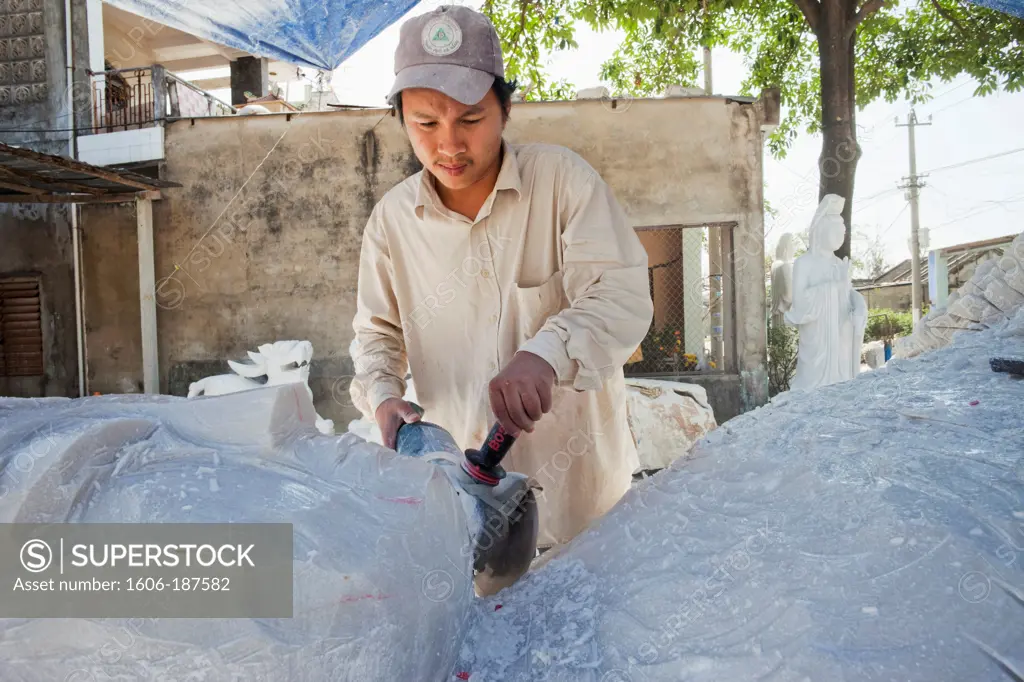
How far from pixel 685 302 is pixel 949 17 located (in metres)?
5.04

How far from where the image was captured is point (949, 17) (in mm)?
7359

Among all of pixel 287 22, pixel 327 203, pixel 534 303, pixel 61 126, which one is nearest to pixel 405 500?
pixel 534 303

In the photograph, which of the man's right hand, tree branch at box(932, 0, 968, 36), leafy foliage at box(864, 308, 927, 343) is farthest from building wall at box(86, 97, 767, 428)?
leafy foliage at box(864, 308, 927, 343)

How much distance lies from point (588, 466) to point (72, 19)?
32.7 feet

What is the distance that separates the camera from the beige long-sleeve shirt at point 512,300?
1.72 meters

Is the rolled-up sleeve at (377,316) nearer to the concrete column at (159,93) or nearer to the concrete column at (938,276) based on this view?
the concrete column at (159,93)

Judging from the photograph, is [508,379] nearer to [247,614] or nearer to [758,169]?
[247,614]

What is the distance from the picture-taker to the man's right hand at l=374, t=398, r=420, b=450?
1524 mm

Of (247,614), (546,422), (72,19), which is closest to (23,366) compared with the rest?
(72,19)

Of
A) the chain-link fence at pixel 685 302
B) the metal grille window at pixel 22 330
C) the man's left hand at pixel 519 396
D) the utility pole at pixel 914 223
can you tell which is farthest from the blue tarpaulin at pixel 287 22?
the utility pole at pixel 914 223

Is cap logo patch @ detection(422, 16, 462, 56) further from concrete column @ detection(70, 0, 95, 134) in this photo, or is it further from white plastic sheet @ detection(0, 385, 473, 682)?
concrete column @ detection(70, 0, 95, 134)

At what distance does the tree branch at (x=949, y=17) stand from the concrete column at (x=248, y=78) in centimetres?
973

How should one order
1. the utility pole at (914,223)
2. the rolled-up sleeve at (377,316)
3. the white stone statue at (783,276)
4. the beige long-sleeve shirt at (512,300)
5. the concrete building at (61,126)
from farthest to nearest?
the utility pole at (914,223), the concrete building at (61,126), the white stone statue at (783,276), the rolled-up sleeve at (377,316), the beige long-sleeve shirt at (512,300)

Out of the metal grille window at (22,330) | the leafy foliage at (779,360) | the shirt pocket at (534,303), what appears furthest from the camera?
the leafy foliage at (779,360)
